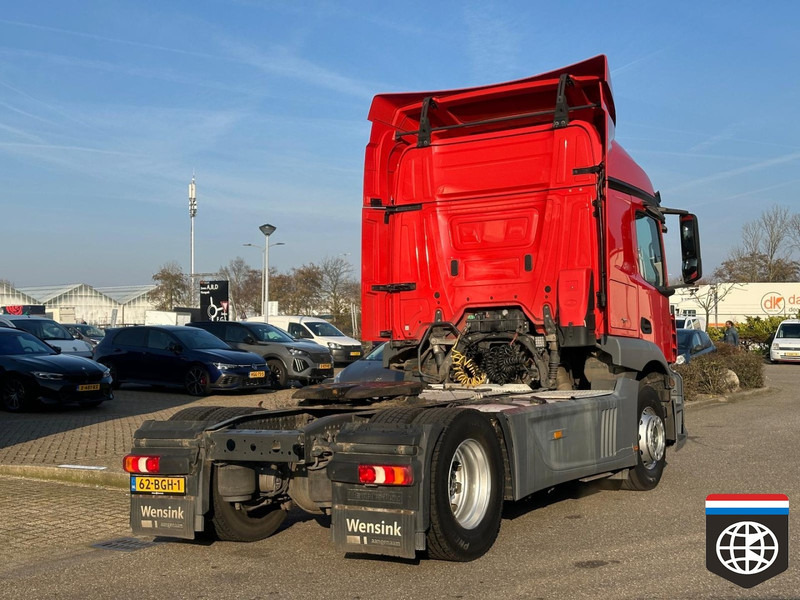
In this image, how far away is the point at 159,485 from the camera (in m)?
6.00

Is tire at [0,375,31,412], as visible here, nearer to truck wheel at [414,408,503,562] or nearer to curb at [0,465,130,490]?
curb at [0,465,130,490]

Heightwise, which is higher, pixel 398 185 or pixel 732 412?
pixel 398 185

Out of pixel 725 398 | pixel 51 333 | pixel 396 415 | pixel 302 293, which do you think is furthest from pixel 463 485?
pixel 302 293

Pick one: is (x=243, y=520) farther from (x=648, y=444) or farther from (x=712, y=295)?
(x=712, y=295)

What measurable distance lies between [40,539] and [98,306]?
3800 inches

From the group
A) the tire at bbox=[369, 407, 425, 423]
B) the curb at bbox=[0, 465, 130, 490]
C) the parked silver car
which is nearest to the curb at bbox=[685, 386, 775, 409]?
the curb at bbox=[0, 465, 130, 490]

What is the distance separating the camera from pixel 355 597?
16.6 feet

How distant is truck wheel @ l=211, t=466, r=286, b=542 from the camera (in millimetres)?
6207

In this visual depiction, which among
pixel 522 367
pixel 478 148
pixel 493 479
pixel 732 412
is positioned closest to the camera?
pixel 493 479

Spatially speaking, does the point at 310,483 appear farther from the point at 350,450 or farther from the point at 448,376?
the point at 448,376

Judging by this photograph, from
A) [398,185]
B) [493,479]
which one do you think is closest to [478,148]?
[398,185]

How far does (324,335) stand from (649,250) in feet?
71.3

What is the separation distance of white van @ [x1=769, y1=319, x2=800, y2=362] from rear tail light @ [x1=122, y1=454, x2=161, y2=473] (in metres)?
34.5

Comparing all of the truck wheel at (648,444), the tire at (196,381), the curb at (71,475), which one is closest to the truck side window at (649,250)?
the truck wheel at (648,444)
